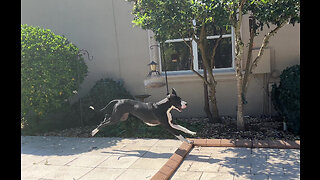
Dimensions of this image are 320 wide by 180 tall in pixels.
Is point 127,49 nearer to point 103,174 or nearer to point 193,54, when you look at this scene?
point 193,54

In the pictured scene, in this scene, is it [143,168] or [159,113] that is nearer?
[143,168]

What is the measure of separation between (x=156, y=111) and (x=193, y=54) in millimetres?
2971

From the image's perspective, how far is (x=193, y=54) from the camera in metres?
7.28

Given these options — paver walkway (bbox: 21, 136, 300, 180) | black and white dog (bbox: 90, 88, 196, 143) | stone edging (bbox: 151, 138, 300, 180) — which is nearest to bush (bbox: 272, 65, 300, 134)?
stone edging (bbox: 151, 138, 300, 180)

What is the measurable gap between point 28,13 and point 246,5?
6.38 metres

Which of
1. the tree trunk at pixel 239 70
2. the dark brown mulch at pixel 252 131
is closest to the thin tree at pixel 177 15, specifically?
the tree trunk at pixel 239 70

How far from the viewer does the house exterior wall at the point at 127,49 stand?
684 cm

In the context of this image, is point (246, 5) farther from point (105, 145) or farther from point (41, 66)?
point (41, 66)

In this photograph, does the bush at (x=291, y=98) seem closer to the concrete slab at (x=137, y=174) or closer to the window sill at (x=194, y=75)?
the window sill at (x=194, y=75)

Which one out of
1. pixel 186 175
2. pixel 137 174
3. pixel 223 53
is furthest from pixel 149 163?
pixel 223 53

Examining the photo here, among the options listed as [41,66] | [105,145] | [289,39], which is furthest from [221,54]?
[41,66]

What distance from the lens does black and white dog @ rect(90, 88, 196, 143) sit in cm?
469
